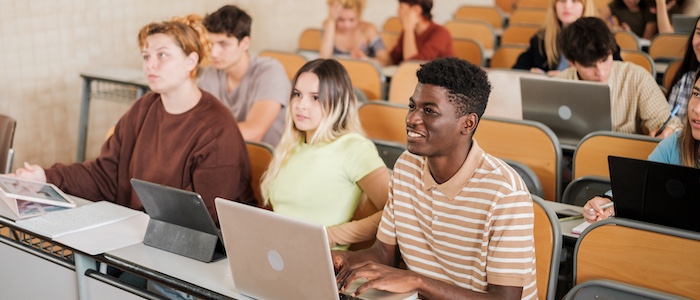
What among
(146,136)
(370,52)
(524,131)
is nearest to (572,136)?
(524,131)

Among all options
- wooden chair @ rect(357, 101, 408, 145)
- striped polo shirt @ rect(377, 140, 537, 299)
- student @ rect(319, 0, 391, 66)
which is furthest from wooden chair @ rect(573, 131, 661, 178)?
student @ rect(319, 0, 391, 66)

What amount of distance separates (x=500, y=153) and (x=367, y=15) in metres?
4.64

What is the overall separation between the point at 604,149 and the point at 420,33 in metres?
2.65

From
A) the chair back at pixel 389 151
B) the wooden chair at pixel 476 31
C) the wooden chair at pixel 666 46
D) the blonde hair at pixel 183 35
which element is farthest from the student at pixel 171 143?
the wooden chair at pixel 476 31

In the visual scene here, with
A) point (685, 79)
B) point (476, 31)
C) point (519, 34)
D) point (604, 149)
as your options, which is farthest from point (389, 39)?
point (604, 149)

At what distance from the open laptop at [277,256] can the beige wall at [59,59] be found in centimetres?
321

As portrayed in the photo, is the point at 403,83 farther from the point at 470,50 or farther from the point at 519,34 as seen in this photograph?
the point at 519,34

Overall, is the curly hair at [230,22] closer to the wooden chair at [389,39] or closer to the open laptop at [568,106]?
the open laptop at [568,106]

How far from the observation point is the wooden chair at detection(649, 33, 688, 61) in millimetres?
5012

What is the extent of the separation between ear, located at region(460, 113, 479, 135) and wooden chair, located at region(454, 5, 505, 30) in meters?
5.28

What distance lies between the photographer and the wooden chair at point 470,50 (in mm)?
5289

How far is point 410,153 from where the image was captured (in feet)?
6.86

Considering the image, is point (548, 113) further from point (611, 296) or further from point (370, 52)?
point (370, 52)

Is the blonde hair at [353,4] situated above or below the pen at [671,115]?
above
